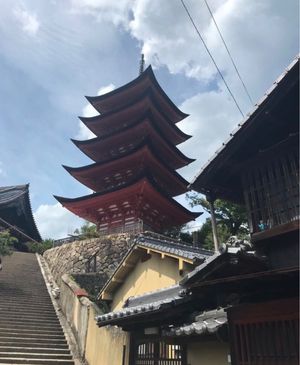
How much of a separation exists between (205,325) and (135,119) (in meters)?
24.6

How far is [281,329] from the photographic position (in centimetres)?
421

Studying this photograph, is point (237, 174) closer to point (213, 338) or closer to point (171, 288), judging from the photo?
point (213, 338)

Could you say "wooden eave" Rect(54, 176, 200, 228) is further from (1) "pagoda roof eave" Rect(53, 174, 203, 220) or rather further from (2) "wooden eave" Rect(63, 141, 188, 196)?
(2) "wooden eave" Rect(63, 141, 188, 196)

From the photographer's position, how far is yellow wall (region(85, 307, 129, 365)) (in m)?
8.23

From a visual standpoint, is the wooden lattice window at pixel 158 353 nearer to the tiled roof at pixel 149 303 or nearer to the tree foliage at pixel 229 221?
the tiled roof at pixel 149 303

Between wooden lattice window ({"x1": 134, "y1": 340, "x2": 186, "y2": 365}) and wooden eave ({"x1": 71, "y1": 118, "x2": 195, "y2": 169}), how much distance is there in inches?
737

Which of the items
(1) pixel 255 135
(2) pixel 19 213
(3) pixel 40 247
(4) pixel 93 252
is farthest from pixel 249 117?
(2) pixel 19 213

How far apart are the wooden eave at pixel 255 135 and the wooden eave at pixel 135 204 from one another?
1493 cm

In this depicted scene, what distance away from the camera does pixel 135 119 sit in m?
28.3

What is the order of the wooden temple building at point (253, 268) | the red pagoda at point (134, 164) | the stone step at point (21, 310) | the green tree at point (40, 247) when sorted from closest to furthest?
the wooden temple building at point (253, 268) → the stone step at point (21, 310) → the red pagoda at point (134, 164) → the green tree at point (40, 247)

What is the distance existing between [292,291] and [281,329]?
0.54 m

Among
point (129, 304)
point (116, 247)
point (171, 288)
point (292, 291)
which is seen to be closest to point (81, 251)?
point (116, 247)

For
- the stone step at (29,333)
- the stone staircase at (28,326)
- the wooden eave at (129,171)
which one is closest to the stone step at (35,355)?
the stone staircase at (28,326)

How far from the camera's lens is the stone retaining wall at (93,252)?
19.4 m
